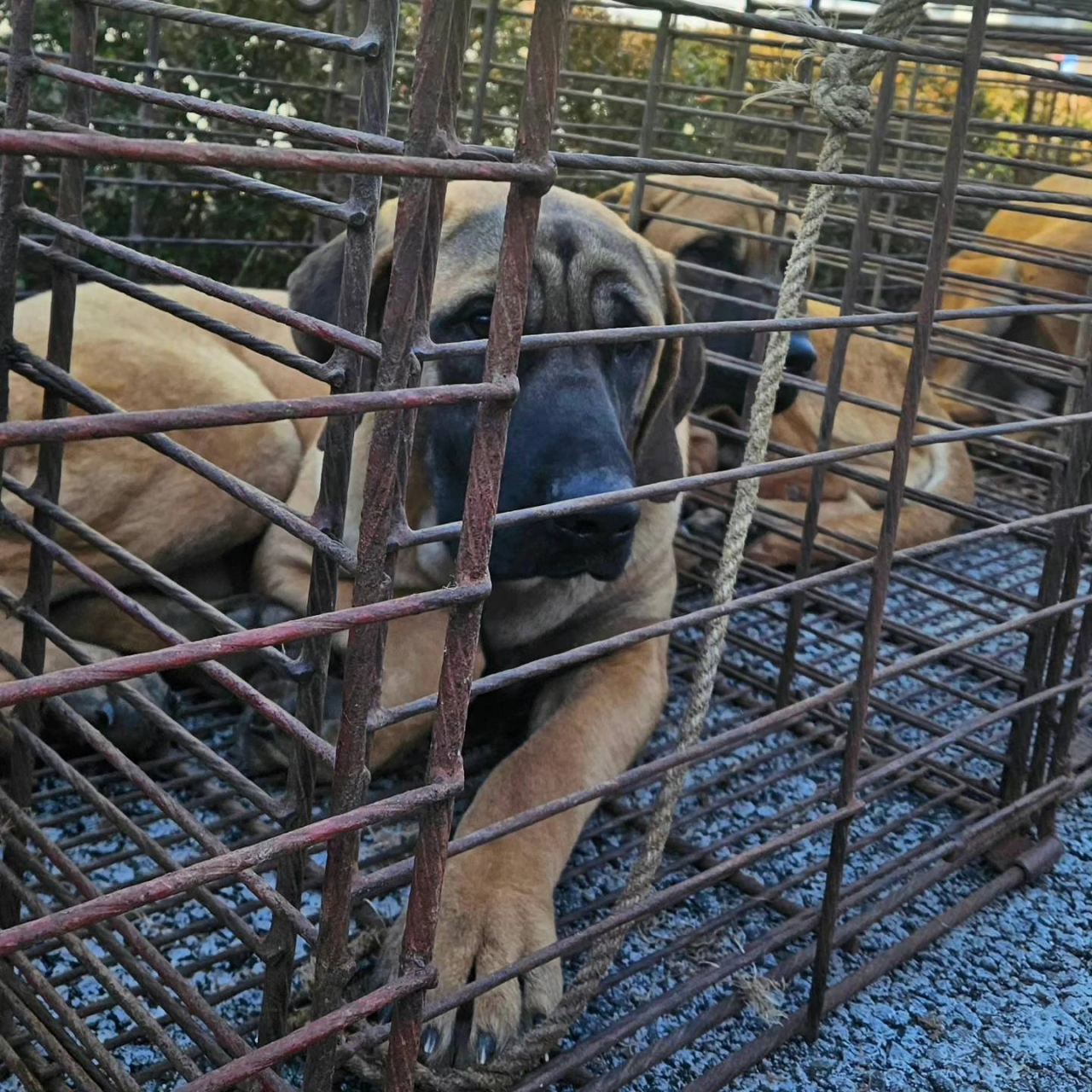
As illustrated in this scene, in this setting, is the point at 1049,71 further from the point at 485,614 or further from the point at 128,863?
the point at 128,863

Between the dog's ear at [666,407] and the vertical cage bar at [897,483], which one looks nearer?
the vertical cage bar at [897,483]

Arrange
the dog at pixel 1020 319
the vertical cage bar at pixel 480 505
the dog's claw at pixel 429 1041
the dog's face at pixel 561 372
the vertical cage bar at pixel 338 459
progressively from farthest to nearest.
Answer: the dog at pixel 1020 319 → the dog's face at pixel 561 372 → the dog's claw at pixel 429 1041 → the vertical cage bar at pixel 338 459 → the vertical cage bar at pixel 480 505

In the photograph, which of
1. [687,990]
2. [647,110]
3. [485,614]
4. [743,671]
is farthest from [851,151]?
[687,990]

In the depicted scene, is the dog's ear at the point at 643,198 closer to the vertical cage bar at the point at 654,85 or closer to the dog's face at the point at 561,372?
the vertical cage bar at the point at 654,85

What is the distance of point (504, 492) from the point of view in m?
2.03

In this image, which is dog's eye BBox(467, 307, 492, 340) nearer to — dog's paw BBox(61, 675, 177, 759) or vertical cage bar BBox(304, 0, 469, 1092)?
dog's paw BBox(61, 675, 177, 759)

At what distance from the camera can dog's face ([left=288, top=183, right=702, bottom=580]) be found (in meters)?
1.99

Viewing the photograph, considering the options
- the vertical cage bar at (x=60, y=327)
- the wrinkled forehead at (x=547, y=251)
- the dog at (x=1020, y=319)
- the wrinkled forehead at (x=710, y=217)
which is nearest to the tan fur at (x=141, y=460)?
the wrinkled forehead at (x=547, y=251)

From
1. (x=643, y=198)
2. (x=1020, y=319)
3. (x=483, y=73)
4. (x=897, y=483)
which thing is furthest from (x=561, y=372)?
(x=1020, y=319)

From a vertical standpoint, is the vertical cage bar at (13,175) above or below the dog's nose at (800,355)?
above

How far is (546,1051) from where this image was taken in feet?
5.28

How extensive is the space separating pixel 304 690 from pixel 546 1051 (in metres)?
0.66

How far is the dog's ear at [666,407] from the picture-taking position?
251cm

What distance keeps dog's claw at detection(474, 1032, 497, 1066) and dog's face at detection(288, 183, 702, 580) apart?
0.78m
